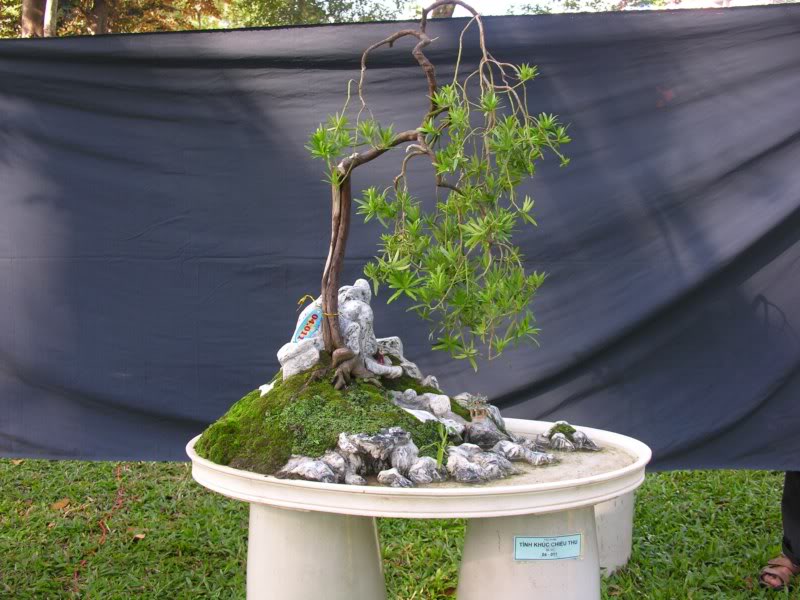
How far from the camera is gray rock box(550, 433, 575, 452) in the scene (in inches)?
64.6

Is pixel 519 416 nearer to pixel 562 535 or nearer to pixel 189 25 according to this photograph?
pixel 562 535

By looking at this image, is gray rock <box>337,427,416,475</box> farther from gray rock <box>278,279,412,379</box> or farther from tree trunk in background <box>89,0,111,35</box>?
tree trunk in background <box>89,0,111,35</box>

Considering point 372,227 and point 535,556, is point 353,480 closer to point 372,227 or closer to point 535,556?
point 535,556

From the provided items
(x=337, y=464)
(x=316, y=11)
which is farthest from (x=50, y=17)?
(x=337, y=464)

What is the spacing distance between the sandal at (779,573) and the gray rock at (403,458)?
1.39 meters

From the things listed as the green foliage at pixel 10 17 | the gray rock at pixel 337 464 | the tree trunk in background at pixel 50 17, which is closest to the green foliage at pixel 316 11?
the tree trunk in background at pixel 50 17

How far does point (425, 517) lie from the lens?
129 cm

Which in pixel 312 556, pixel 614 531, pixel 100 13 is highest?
pixel 100 13

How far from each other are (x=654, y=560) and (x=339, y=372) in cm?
141

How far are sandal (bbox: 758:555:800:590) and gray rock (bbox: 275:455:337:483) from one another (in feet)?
4.99

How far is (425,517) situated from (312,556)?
26cm

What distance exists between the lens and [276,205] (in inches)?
95.8

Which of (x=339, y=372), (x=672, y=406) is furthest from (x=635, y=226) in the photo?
(x=339, y=372)

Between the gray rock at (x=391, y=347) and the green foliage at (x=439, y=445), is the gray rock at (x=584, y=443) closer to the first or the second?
the green foliage at (x=439, y=445)
